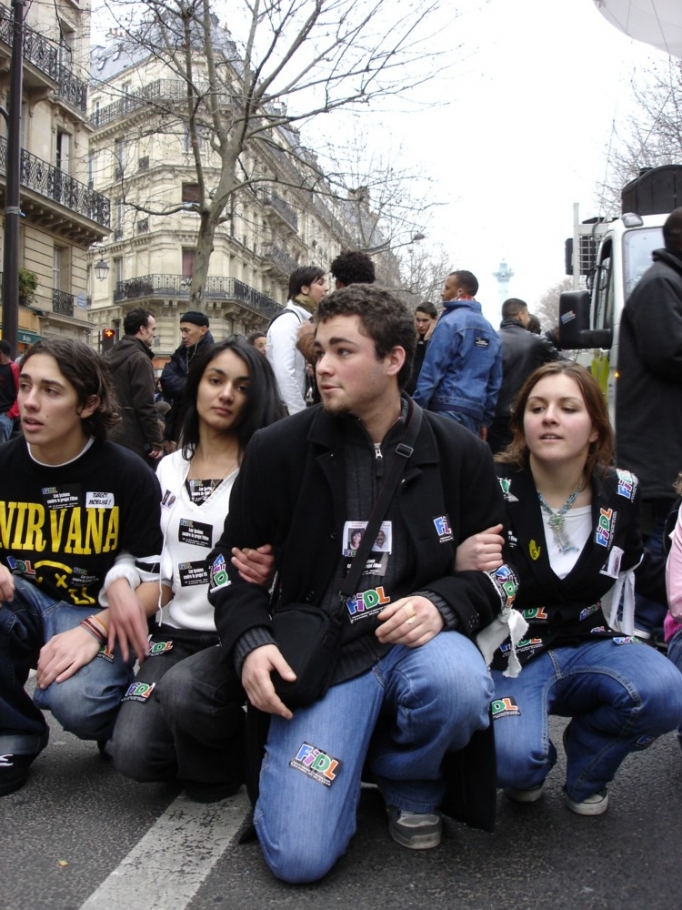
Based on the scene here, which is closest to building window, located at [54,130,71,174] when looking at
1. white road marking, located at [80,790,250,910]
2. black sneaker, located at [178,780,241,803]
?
black sneaker, located at [178,780,241,803]

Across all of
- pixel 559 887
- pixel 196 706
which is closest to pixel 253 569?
pixel 196 706

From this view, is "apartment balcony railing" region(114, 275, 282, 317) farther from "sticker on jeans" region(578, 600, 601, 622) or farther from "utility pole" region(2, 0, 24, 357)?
"sticker on jeans" region(578, 600, 601, 622)

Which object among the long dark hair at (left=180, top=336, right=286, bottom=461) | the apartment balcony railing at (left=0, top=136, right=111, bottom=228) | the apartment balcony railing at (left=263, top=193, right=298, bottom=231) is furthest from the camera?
the apartment balcony railing at (left=263, top=193, right=298, bottom=231)

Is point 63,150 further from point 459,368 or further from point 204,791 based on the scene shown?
point 204,791

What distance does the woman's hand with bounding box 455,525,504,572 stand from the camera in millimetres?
2619

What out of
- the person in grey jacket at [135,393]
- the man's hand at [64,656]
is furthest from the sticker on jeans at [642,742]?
the person in grey jacket at [135,393]

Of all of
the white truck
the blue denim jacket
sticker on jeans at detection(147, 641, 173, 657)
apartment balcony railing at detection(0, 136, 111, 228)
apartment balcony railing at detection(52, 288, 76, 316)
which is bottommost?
sticker on jeans at detection(147, 641, 173, 657)

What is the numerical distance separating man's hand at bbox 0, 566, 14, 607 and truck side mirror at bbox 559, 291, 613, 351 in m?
4.08

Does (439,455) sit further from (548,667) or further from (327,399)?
(548,667)

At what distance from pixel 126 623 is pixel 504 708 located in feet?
4.18

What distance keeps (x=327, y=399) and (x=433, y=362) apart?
3.85 meters

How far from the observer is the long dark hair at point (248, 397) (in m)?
3.34

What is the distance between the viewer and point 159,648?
309 cm

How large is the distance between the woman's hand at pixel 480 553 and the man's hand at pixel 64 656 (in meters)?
1.27
